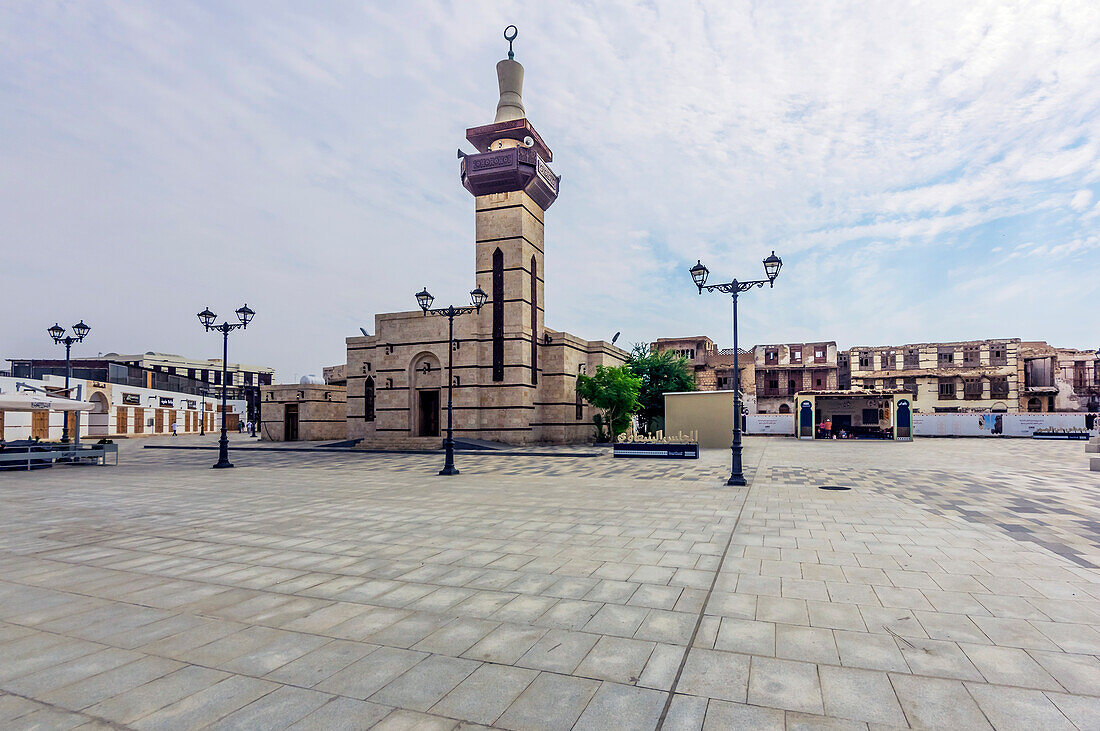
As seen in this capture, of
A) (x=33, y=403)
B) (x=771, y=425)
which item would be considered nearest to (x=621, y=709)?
(x=33, y=403)

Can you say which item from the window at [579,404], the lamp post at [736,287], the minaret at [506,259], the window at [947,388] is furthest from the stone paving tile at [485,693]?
the window at [947,388]

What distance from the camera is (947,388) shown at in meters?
57.8

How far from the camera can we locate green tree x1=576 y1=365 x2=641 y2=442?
3216cm

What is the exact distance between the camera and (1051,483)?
1415cm

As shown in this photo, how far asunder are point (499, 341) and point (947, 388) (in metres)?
51.7

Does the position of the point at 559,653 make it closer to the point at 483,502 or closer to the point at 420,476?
the point at 483,502

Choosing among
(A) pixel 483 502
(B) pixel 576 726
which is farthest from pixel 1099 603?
(A) pixel 483 502

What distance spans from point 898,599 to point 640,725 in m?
3.58

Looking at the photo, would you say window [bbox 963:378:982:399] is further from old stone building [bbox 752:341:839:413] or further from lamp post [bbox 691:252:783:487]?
lamp post [bbox 691:252:783:487]

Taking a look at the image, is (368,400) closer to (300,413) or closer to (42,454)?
(300,413)

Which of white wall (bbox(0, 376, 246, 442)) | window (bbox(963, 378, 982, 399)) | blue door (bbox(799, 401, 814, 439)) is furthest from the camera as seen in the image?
window (bbox(963, 378, 982, 399))

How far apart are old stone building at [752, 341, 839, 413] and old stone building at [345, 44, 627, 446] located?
113 feet

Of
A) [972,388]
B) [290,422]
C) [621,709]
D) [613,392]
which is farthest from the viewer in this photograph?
[972,388]

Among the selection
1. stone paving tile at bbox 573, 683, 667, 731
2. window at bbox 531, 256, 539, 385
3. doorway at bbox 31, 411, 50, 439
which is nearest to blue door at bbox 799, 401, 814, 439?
window at bbox 531, 256, 539, 385
